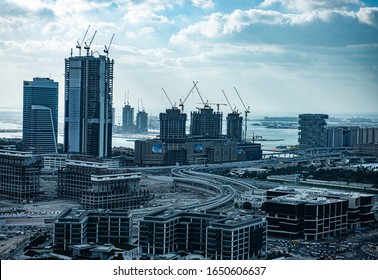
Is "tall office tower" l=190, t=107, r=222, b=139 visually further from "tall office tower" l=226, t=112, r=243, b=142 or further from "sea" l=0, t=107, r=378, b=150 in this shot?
"sea" l=0, t=107, r=378, b=150

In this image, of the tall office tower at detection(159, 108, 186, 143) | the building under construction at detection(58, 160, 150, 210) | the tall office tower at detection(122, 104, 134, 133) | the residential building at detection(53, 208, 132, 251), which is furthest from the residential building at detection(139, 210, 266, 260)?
the tall office tower at detection(122, 104, 134, 133)

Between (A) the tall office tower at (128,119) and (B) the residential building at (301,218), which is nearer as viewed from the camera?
(B) the residential building at (301,218)

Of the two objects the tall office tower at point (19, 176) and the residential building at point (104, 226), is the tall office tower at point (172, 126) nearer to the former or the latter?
the tall office tower at point (19, 176)

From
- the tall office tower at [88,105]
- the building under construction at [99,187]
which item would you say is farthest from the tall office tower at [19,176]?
the tall office tower at [88,105]

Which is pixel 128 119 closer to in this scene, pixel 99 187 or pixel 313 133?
pixel 313 133

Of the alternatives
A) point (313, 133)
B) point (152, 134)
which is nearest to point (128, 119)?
point (152, 134)

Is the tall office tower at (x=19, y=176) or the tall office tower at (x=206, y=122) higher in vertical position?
the tall office tower at (x=206, y=122)

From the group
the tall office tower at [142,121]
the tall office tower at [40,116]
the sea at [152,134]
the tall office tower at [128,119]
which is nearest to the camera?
the tall office tower at [40,116]
